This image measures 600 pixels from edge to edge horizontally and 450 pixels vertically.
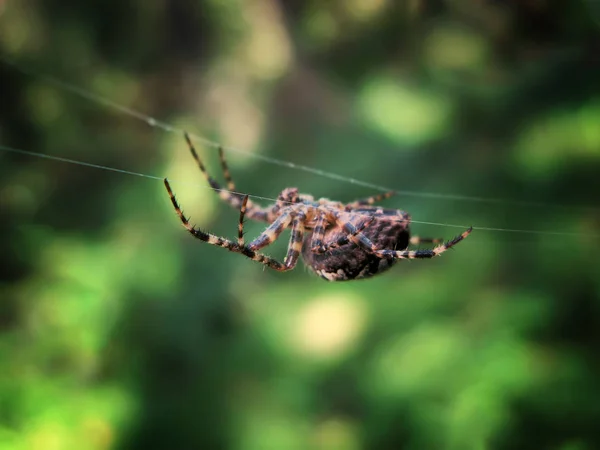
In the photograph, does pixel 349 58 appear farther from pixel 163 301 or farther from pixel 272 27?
pixel 163 301

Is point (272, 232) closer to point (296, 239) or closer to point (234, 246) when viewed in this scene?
point (296, 239)

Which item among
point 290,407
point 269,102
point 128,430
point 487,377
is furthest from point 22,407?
point 269,102

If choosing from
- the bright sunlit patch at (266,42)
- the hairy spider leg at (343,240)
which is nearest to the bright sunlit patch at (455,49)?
the bright sunlit patch at (266,42)

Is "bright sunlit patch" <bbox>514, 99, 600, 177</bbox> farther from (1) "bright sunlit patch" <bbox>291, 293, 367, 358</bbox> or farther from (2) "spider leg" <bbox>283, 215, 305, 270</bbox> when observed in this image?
(2) "spider leg" <bbox>283, 215, 305, 270</bbox>

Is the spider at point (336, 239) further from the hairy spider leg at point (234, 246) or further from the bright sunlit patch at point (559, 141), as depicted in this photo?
the bright sunlit patch at point (559, 141)

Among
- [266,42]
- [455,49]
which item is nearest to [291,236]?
[455,49]

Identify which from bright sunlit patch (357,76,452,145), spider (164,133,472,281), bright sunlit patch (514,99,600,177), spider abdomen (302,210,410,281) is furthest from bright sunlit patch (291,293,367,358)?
spider abdomen (302,210,410,281)
